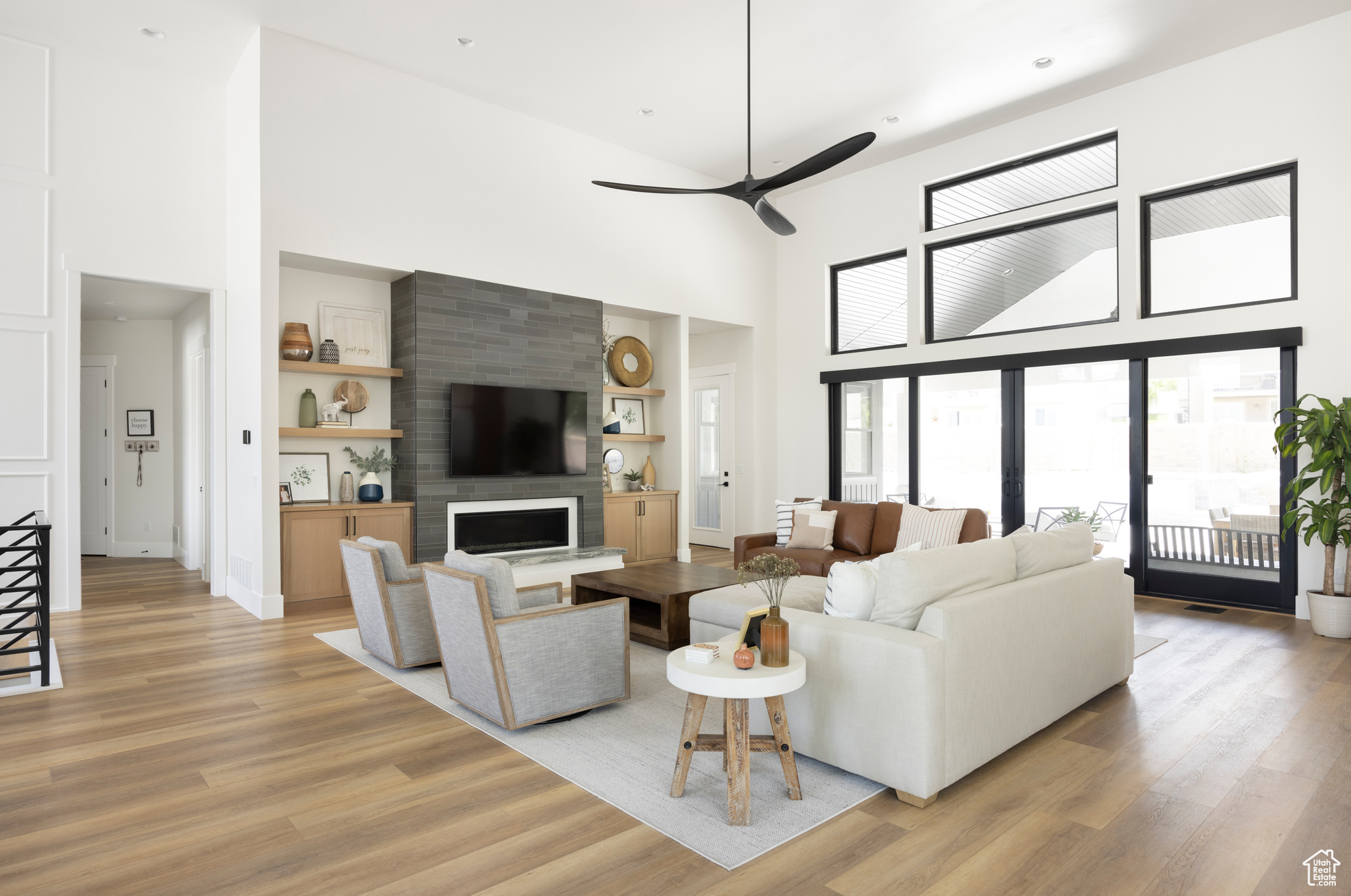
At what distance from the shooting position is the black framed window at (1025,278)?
21.8 ft

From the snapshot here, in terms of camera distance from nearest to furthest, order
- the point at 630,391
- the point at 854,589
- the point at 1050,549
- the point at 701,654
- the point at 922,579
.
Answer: the point at 701,654
the point at 922,579
the point at 854,589
the point at 1050,549
the point at 630,391

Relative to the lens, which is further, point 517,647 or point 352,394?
point 352,394

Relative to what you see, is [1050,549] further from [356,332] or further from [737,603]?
[356,332]

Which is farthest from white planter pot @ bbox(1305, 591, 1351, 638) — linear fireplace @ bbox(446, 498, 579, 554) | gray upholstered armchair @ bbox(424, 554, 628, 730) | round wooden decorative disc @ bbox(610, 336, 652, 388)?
round wooden decorative disc @ bbox(610, 336, 652, 388)

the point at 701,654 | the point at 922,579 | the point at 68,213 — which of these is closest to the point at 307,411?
the point at 68,213

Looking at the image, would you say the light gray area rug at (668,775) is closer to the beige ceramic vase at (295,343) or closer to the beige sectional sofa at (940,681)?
the beige sectional sofa at (940,681)

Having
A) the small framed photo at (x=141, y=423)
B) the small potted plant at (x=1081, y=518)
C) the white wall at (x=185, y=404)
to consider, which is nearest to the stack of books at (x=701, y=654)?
the small potted plant at (x=1081, y=518)

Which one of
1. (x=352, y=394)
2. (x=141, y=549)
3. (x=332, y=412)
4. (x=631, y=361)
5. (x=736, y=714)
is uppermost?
(x=631, y=361)

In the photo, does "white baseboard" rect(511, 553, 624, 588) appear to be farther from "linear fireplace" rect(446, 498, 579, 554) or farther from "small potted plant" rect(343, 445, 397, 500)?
"small potted plant" rect(343, 445, 397, 500)

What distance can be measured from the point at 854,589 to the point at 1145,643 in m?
2.94

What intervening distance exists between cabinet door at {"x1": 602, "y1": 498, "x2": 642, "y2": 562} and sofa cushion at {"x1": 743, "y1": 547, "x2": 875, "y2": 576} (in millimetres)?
1910

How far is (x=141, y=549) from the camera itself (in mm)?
8688

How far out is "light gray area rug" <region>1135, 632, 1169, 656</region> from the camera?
181 inches

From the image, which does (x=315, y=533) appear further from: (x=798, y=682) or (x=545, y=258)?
(x=798, y=682)
